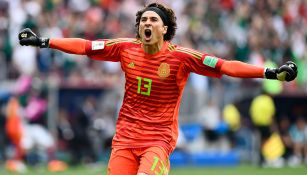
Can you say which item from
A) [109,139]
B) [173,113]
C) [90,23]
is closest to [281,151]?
[109,139]

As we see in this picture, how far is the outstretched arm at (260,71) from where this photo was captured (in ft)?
28.4

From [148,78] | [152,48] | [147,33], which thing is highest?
[147,33]

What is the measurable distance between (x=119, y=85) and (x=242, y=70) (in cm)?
1130

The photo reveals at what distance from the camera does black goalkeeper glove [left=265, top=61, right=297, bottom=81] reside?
28.3 ft

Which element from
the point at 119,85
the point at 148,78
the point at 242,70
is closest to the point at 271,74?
the point at 242,70

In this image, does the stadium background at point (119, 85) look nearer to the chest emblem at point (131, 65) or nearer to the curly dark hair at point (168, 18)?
the curly dark hair at point (168, 18)

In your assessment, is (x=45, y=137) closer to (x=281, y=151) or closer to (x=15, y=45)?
(x=15, y=45)

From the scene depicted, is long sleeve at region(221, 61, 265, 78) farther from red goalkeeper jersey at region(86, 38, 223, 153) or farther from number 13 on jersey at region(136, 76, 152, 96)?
number 13 on jersey at region(136, 76, 152, 96)

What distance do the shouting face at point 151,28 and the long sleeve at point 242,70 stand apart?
77 centimetres

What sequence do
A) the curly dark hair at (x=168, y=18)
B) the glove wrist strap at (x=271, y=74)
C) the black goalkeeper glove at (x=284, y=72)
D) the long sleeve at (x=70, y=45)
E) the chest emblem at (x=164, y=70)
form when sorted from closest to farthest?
the black goalkeeper glove at (x=284, y=72) → the glove wrist strap at (x=271, y=74) → the chest emblem at (x=164, y=70) → the long sleeve at (x=70, y=45) → the curly dark hair at (x=168, y=18)

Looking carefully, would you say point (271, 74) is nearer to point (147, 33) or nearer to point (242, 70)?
point (242, 70)

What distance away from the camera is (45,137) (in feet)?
63.0

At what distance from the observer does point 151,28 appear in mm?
9289

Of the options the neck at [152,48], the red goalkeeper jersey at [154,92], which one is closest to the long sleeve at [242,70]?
the red goalkeeper jersey at [154,92]
